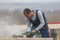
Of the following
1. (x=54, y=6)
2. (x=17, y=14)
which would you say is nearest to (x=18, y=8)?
(x=17, y=14)

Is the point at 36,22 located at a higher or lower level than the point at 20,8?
lower

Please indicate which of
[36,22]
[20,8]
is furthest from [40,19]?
[20,8]

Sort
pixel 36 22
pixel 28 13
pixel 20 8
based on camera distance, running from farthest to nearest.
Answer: pixel 20 8 < pixel 36 22 < pixel 28 13

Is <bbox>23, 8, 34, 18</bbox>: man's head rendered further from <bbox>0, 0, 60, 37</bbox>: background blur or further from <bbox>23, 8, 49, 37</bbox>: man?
<bbox>0, 0, 60, 37</bbox>: background blur

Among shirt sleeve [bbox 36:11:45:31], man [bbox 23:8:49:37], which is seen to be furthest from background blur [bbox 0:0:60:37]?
shirt sleeve [bbox 36:11:45:31]

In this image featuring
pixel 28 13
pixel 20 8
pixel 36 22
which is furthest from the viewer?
pixel 20 8

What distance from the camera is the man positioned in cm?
235

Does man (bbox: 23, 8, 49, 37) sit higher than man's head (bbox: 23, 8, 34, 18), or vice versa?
man's head (bbox: 23, 8, 34, 18)

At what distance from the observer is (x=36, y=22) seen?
247 centimetres

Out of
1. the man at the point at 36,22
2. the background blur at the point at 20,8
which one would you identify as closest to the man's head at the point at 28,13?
the man at the point at 36,22

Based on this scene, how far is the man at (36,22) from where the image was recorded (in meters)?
2.35

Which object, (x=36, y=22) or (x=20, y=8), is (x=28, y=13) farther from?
(x=20, y=8)

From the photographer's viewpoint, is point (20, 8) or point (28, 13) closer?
point (28, 13)

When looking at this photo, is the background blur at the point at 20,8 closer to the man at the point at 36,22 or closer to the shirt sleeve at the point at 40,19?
the man at the point at 36,22
